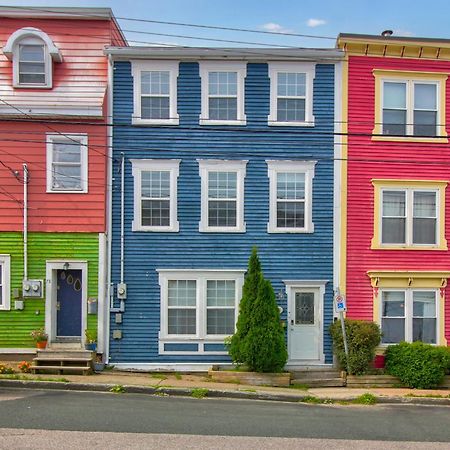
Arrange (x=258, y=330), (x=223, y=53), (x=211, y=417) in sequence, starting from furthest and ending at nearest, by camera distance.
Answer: (x=223, y=53) → (x=258, y=330) → (x=211, y=417)

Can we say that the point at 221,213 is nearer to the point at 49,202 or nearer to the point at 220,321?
the point at 220,321

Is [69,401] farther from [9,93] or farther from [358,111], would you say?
[358,111]

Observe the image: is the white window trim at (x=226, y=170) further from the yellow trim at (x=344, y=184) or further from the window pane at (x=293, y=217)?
the yellow trim at (x=344, y=184)

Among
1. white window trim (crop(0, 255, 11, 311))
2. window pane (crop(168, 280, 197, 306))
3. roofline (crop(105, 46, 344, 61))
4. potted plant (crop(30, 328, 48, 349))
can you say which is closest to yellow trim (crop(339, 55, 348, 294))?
roofline (crop(105, 46, 344, 61))

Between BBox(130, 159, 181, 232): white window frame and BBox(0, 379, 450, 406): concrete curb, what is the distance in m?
4.42

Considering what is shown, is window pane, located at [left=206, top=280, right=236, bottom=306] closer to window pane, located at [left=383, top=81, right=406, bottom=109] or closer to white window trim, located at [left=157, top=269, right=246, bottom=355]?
white window trim, located at [left=157, top=269, right=246, bottom=355]

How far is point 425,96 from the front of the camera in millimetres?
16438

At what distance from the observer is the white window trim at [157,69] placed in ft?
52.2

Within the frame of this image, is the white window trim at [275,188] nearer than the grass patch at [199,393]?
No

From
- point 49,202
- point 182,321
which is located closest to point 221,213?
point 182,321

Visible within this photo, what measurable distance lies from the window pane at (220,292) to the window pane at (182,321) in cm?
60

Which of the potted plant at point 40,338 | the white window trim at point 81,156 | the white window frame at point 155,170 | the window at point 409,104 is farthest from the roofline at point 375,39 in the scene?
the potted plant at point 40,338

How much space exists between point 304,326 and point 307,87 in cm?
656

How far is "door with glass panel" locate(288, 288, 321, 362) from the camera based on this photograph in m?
16.0
